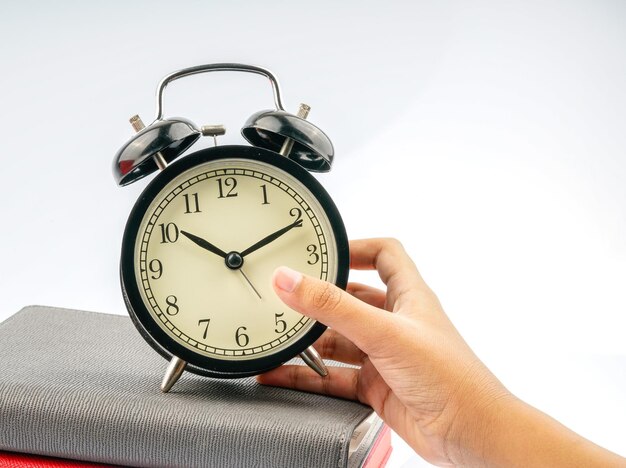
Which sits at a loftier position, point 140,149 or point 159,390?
point 140,149

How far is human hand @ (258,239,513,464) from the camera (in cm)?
170

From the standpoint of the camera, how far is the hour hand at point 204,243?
1.84m

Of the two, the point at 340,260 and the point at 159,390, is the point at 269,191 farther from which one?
the point at 159,390

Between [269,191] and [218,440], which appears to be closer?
[218,440]

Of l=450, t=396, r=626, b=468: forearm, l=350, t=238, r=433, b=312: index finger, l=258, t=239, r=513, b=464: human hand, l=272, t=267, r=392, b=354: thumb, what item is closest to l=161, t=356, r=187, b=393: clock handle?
l=258, t=239, r=513, b=464: human hand

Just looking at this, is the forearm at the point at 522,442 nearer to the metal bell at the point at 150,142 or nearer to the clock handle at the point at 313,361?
the clock handle at the point at 313,361

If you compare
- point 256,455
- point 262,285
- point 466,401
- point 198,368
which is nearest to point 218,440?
point 256,455

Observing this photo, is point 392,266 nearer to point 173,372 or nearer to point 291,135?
point 291,135

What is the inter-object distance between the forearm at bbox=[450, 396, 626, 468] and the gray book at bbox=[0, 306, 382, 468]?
23cm

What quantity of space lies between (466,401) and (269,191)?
564 mm

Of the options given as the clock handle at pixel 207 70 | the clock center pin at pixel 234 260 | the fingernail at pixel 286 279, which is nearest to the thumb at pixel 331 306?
the fingernail at pixel 286 279

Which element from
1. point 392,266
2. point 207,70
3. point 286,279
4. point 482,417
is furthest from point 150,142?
point 482,417

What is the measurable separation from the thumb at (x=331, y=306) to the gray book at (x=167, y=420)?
0.63 ft

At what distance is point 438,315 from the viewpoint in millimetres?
1890
